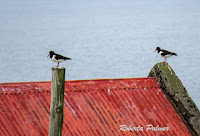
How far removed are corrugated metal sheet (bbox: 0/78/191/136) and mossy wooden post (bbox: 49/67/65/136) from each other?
4974mm

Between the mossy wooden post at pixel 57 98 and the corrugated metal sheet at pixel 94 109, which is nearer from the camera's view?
the mossy wooden post at pixel 57 98

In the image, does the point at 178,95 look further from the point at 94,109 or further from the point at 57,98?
the point at 57,98

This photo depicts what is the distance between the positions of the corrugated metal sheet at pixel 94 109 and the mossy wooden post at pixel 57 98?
16.3ft

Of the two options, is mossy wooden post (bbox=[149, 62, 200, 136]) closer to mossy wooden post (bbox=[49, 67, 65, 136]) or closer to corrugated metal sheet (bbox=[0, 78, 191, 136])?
corrugated metal sheet (bbox=[0, 78, 191, 136])

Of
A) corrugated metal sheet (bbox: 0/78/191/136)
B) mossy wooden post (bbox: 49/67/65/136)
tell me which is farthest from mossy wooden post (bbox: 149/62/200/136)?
Result: mossy wooden post (bbox: 49/67/65/136)

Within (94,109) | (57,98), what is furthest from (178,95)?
(57,98)

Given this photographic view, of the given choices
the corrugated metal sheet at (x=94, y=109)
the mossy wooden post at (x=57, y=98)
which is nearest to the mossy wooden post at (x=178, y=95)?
the corrugated metal sheet at (x=94, y=109)

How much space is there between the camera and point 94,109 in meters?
17.0

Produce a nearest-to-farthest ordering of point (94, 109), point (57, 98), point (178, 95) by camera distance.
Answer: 1. point (57, 98)
2. point (94, 109)
3. point (178, 95)

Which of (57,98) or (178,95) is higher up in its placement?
(178,95)

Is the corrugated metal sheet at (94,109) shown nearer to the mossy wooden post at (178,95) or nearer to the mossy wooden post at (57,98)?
the mossy wooden post at (178,95)

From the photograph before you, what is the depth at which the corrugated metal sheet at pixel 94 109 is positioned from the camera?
16125 millimetres

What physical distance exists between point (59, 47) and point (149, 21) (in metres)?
46.0

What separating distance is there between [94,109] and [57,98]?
20.5ft
